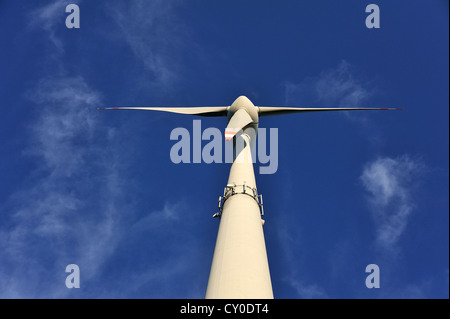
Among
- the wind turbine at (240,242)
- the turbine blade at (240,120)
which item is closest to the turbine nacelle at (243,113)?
the turbine blade at (240,120)

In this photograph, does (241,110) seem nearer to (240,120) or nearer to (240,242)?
(240,120)

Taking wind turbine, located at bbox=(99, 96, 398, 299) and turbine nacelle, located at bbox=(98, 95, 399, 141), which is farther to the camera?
turbine nacelle, located at bbox=(98, 95, 399, 141)

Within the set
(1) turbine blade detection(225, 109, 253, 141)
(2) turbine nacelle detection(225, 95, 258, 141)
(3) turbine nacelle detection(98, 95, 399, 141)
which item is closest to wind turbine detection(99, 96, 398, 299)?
(1) turbine blade detection(225, 109, 253, 141)

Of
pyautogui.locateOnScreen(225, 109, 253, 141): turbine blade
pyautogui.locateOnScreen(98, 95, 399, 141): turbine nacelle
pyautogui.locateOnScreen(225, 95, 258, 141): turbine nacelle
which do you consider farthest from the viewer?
pyautogui.locateOnScreen(98, 95, 399, 141): turbine nacelle

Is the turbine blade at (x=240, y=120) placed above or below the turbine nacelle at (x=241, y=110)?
below

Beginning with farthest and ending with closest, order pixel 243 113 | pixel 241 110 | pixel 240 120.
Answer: pixel 241 110 < pixel 243 113 < pixel 240 120

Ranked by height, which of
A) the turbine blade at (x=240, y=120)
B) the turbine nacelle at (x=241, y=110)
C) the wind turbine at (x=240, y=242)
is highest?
the turbine nacelle at (x=241, y=110)

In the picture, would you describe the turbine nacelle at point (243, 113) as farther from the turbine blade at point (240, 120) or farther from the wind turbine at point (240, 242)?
the wind turbine at point (240, 242)

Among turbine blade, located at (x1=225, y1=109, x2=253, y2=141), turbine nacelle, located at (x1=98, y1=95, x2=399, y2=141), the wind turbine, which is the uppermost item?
turbine nacelle, located at (x1=98, y1=95, x2=399, y2=141)

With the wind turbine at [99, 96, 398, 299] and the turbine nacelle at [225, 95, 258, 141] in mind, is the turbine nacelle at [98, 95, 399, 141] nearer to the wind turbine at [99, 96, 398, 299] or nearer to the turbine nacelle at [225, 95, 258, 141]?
the turbine nacelle at [225, 95, 258, 141]

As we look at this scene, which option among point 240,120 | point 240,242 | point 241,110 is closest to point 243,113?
point 241,110

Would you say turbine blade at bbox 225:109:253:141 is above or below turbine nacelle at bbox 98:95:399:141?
below
